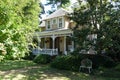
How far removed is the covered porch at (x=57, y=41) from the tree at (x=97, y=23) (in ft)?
19.7

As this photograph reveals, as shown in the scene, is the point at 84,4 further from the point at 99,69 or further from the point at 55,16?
the point at 55,16

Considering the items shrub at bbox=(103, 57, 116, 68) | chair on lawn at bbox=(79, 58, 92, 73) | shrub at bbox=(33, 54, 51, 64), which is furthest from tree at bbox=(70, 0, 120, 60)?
shrub at bbox=(33, 54, 51, 64)

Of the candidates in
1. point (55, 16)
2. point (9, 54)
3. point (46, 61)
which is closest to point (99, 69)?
point (46, 61)

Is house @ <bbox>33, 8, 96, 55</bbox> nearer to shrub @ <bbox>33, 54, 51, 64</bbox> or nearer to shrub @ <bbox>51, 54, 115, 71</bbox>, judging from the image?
shrub @ <bbox>33, 54, 51, 64</bbox>

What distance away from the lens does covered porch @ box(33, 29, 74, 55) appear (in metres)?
26.2

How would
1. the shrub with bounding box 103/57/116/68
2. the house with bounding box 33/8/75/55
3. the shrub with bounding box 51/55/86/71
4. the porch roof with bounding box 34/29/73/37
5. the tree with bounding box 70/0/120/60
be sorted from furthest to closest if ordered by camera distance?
the house with bounding box 33/8/75/55 < the porch roof with bounding box 34/29/73/37 < the shrub with bounding box 103/57/116/68 < the shrub with bounding box 51/55/86/71 < the tree with bounding box 70/0/120/60

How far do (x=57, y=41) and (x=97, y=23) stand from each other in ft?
44.9

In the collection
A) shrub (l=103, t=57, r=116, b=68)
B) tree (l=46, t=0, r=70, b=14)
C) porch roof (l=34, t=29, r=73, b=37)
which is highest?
tree (l=46, t=0, r=70, b=14)

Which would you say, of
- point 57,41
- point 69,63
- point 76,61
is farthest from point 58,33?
point 69,63

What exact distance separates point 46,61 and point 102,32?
8.90 metres

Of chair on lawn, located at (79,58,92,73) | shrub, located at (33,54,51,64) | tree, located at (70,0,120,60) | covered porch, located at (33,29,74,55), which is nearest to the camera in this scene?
tree, located at (70,0,120,60)

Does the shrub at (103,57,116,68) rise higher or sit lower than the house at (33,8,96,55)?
lower

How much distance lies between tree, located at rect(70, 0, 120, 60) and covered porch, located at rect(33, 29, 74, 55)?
5.99 m

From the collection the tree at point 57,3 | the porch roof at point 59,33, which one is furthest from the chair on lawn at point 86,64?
the tree at point 57,3
